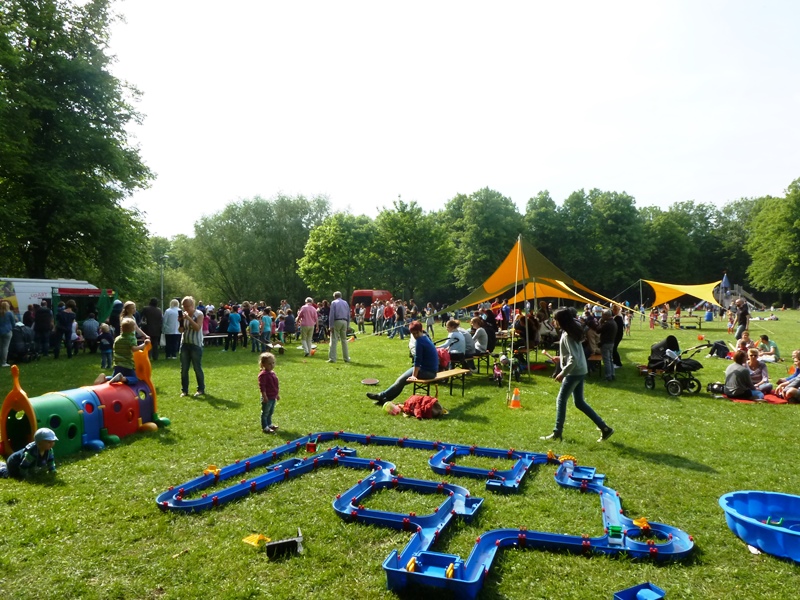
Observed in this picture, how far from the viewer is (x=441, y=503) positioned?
5277 mm

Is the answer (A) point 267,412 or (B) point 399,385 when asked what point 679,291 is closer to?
(B) point 399,385

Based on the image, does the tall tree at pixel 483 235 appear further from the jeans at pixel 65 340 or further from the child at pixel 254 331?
the jeans at pixel 65 340

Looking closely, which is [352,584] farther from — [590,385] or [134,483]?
[590,385]

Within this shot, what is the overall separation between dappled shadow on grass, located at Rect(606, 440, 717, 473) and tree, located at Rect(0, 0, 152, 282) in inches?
875

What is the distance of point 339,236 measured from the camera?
47.1 metres

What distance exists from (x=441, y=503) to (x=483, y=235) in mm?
52460

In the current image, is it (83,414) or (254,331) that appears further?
(254,331)

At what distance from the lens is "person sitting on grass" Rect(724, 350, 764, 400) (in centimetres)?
1058

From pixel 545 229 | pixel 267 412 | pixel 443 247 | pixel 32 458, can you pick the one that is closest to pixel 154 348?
pixel 267 412

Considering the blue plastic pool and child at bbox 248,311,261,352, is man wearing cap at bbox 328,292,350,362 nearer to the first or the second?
child at bbox 248,311,261,352

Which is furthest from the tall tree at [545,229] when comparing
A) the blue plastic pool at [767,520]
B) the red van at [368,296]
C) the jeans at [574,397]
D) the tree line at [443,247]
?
the blue plastic pool at [767,520]

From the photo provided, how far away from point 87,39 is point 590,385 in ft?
82.4

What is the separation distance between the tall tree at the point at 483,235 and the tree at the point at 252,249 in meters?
16.1

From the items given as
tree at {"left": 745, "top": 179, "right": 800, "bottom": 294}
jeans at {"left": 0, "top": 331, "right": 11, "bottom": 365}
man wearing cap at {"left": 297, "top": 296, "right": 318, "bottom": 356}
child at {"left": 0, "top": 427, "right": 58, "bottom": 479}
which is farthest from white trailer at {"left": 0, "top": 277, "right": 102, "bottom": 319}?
tree at {"left": 745, "top": 179, "right": 800, "bottom": 294}
